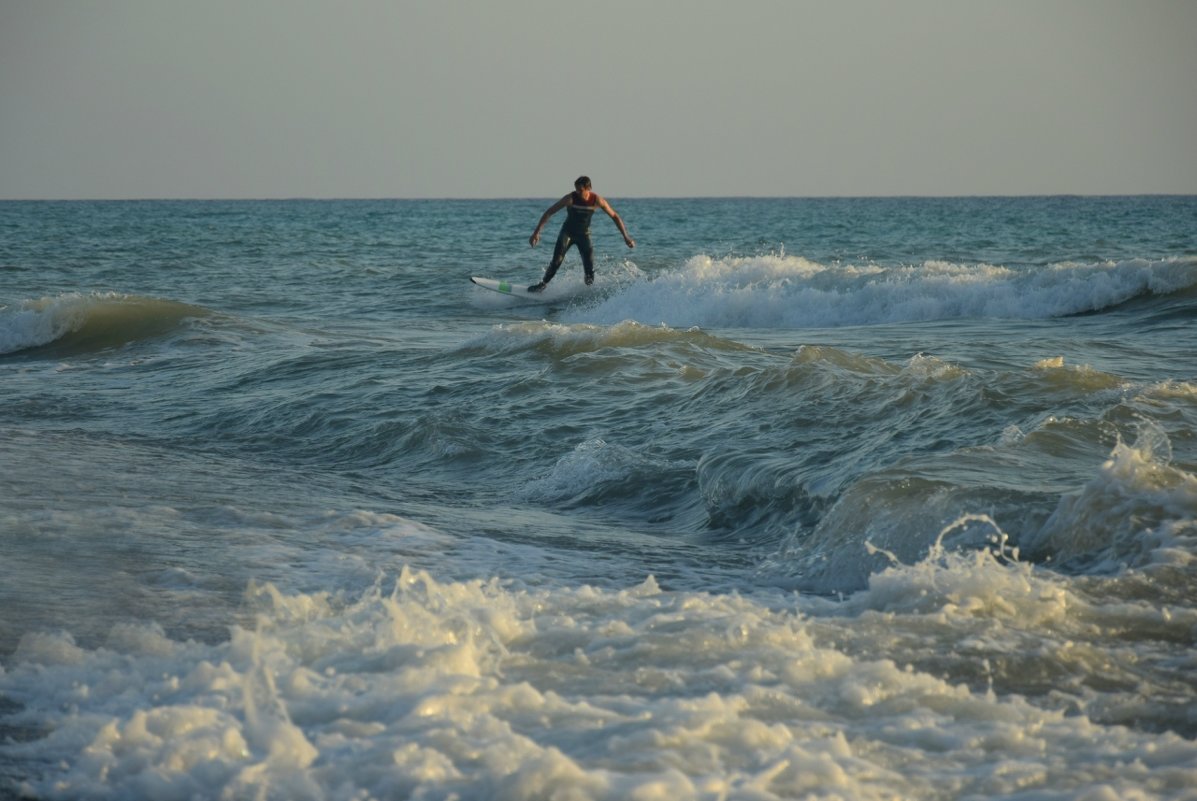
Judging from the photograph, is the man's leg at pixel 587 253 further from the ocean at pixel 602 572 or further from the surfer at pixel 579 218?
the ocean at pixel 602 572

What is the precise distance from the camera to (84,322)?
53.4 ft

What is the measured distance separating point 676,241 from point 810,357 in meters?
29.8

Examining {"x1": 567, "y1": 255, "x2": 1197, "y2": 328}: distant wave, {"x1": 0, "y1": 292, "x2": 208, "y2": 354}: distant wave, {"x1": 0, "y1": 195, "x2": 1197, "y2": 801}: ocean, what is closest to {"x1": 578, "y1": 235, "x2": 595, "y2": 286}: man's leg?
{"x1": 567, "y1": 255, "x2": 1197, "y2": 328}: distant wave

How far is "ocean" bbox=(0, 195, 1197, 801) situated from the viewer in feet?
11.1

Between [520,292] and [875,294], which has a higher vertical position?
[875,294]

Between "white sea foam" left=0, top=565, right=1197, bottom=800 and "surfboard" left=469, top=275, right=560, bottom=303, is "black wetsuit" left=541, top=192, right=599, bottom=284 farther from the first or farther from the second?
"white sea foam" left=0, top=565, right=1197, bottom=800

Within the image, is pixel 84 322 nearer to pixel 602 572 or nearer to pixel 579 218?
pixel 579 218

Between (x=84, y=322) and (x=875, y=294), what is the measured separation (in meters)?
11.2

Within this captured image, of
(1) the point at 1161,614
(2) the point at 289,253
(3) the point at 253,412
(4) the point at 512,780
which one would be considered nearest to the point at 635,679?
(4) the point at 512,780

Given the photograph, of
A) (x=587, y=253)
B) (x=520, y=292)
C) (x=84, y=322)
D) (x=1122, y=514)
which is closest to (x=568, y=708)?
(x=1122, y=514)

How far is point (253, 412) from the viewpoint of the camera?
10.3 meters

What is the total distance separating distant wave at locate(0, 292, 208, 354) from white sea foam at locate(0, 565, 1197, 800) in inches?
476

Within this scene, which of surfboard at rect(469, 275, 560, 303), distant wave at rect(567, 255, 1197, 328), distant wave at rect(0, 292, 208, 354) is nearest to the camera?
distant wave at rect(0, 292, 208, 354)

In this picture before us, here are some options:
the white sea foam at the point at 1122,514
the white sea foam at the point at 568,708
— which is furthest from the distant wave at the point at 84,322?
the white sea foam at the point at 1122,514
